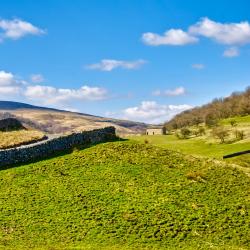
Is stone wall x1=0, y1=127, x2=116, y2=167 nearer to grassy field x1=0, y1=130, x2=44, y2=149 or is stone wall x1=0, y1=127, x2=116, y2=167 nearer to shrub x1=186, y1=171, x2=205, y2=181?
grassy field x1=0, y1=130, x2=44, y2=149

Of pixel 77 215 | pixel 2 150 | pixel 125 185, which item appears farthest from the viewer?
pixel 2 150

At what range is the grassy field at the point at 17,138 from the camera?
4930 centimetres

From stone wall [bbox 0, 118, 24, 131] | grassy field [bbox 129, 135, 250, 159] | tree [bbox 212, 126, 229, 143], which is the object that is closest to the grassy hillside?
stone wall [bbox 0, 118, 24, 131]

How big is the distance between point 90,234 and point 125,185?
8.50m

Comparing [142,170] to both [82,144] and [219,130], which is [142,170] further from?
[219,130]

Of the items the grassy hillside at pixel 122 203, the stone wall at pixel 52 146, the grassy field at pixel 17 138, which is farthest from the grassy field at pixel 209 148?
the grassy hillside at pixel 122 203

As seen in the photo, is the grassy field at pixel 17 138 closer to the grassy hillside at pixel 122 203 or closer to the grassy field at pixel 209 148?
the grassy hillside at pixel 122 203

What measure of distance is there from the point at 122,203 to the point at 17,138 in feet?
58.5

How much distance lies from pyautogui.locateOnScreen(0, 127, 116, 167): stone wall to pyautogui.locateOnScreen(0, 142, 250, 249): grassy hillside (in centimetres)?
164

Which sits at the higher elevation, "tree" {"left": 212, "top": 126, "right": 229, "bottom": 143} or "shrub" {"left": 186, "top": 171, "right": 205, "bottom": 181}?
"tree" {"left": 212, "top": 126, "right": 229, "bottom": 143}

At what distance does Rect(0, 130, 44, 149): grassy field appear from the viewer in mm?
49297

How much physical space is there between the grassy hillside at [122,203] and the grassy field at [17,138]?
528cm

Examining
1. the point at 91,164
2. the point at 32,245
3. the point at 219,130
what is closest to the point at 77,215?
the point at 32,245

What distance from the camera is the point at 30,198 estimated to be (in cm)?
3900
